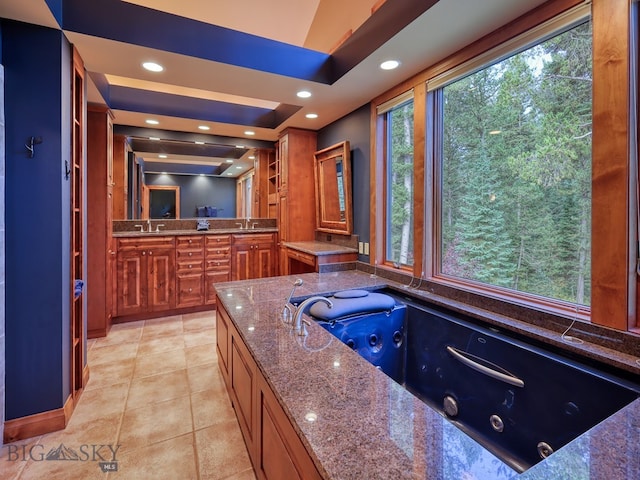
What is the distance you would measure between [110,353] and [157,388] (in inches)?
35.8

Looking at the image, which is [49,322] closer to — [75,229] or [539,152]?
[75,229]

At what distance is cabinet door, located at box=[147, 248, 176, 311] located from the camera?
3.75 metres

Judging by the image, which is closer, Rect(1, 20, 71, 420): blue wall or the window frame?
the window frame

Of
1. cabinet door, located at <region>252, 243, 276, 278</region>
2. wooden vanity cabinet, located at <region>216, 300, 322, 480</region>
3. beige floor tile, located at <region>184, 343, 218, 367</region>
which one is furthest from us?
cabinet door, located at <region>252, 243, 276, 278</region>

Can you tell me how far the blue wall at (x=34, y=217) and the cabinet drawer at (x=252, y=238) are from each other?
2.32m

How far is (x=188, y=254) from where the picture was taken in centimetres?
392

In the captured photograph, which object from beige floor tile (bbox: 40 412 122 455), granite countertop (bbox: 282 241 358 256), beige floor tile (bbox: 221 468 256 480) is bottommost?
beige floor tile (bbox: 221 468 256 480)

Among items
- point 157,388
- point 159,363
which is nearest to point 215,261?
point 159,363

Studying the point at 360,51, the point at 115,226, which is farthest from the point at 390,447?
the point at 115,226

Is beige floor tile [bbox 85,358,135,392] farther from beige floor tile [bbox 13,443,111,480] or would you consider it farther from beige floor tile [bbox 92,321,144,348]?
beige floor tile [bbox 13,443,111,480]

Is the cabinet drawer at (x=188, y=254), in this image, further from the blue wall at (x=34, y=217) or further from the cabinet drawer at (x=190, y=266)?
the blue wall at (x=34, y=217)

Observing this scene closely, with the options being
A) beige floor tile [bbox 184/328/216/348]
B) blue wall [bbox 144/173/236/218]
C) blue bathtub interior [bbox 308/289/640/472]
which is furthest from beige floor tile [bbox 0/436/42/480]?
blue wall [bbox 144/173/236/218]

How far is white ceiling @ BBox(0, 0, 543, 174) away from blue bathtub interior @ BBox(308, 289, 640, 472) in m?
1.65

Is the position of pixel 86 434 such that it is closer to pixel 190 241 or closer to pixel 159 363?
pixel 159 363
